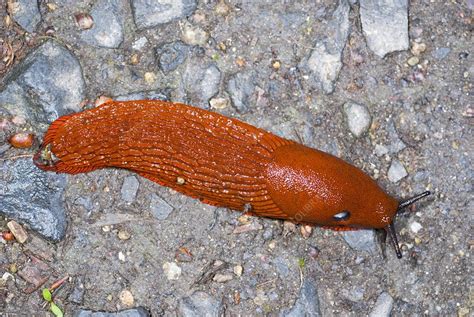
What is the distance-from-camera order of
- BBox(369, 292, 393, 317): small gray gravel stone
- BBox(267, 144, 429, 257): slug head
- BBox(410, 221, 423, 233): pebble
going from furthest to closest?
BBox(410, 221, 423, 233): pebble < BBox(369, 292, 393, 317): small gray gravel stone < BBox(267, 144, 429, 257): slug head

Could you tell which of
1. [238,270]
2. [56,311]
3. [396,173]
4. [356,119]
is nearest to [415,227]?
[396,173]

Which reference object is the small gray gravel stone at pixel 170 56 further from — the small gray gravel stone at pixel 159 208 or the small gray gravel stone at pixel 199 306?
the small gray gravel stone at pixel 199 306

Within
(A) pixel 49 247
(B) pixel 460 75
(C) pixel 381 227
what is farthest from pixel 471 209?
(A) pixel 49 247

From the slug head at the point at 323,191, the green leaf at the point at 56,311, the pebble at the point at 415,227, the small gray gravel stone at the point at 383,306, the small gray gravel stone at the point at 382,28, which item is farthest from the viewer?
the small gray gravel stone at the point at 382,28

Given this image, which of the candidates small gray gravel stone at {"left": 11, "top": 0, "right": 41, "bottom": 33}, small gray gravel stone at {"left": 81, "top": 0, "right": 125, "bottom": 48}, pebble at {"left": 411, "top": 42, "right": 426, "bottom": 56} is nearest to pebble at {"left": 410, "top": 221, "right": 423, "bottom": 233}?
pebble at {"left": 411, "top": 42, "right": 426, "bottom": 56}

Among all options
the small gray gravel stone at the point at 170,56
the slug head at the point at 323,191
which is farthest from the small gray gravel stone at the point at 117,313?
the small gray gravel stone at the point at 170,56

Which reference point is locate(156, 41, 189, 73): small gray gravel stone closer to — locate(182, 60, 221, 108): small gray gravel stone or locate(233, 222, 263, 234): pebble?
locate(182, 60, 221, 108): small gray gravel stone

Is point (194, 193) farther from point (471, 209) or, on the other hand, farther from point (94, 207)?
point (471, 209)
